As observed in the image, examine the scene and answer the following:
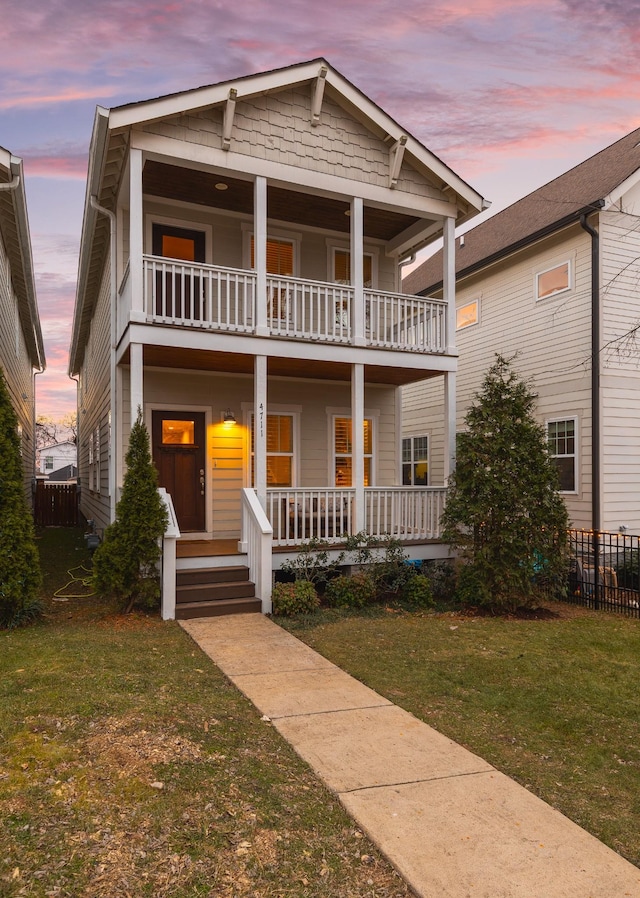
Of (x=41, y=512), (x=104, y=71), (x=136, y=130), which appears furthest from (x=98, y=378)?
(x=41, y=512)

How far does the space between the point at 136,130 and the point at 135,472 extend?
4.74 metres

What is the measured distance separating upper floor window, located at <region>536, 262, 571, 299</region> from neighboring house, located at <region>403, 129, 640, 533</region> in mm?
25

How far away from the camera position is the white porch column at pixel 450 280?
1032 centimetres

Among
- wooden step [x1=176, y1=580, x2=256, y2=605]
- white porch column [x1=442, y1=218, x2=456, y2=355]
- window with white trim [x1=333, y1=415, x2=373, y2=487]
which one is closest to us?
wooden step [x1=176, y1=580, x2=256, y2=605]

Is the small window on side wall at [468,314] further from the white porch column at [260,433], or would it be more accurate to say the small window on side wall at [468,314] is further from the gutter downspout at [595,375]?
the white porch column at [260,433]

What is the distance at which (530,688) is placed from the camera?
213 inches

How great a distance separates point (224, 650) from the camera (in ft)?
20.7

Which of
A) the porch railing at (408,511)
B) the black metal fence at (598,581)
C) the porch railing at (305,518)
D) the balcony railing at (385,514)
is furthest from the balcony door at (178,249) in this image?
the black metal fence at (598,581)

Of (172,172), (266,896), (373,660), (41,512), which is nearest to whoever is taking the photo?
(266,896)

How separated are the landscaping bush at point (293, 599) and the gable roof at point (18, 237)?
25.2ft

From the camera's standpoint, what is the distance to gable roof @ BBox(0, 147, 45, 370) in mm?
9609

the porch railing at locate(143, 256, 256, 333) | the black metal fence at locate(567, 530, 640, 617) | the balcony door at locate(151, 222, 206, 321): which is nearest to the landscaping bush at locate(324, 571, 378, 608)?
the black metal fence at locate(567, 530, 640, 617)

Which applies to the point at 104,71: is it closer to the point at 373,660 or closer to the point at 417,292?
the point at 417,292

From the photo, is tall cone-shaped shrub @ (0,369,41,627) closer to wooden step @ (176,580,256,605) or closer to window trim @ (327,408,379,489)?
wooden step @ (176,580,256,605)
